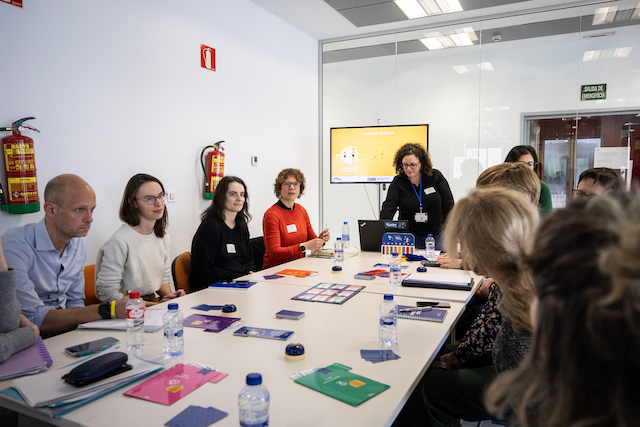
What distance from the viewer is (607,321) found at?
47cm

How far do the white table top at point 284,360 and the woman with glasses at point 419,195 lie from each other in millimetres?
2013

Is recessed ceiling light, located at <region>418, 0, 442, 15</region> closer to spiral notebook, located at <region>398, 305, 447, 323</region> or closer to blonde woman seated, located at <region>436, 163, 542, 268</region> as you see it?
blonde woman seated, located at <region>436, 163, 542, 268</region>

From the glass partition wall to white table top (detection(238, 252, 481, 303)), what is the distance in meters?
2.09

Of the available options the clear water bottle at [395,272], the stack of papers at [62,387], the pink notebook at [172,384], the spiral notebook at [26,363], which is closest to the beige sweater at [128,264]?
the spiral notebook at [26,363]

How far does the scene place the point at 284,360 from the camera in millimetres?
1558

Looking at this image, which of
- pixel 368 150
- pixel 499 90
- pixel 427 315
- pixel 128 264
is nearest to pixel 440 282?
pixel 427 315

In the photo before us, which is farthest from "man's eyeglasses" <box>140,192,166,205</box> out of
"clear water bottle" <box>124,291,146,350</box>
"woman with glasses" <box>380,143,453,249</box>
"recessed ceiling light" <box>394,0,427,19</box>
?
"recessed ceiling light" <box>394,0,427,19</box>

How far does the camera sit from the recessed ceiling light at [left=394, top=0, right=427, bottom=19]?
199 inches

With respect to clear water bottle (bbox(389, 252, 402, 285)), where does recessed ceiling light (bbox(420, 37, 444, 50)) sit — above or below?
above

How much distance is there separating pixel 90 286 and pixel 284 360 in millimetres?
1912

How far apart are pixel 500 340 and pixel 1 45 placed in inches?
124

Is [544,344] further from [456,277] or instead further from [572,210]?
[456,277]

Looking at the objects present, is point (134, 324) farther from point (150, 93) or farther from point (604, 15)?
point (604, 15)

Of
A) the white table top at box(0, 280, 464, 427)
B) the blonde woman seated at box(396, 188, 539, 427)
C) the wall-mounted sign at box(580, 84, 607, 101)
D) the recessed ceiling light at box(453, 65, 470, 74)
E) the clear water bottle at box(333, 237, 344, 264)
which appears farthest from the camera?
the recessed ceiling light at box(453, 65, 470, 74)
